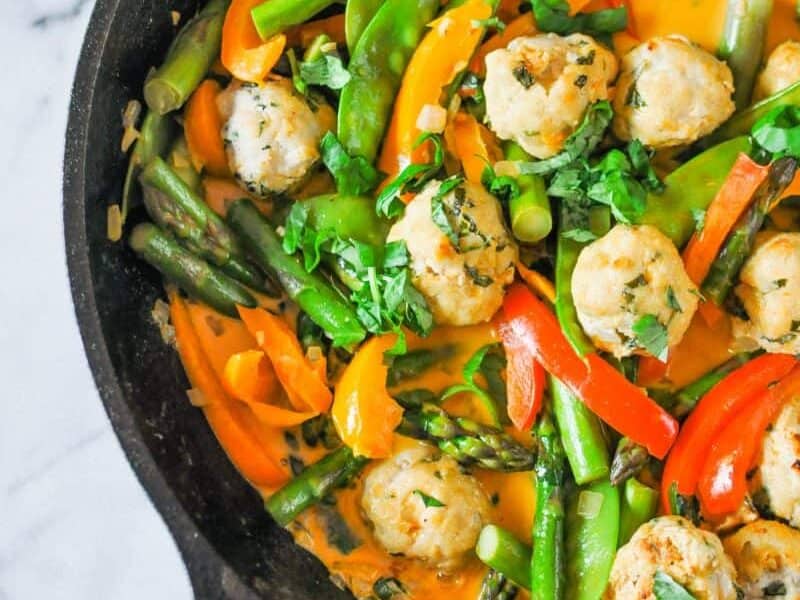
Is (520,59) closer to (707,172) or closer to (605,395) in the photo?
(707,172)

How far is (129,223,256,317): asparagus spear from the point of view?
3.84m

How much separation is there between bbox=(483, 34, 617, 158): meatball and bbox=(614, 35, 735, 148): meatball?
3.9 inches

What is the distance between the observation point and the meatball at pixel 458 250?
3.61 m

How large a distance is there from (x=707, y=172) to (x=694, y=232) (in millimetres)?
198

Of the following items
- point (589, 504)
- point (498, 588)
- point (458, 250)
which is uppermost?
point (458, 250)

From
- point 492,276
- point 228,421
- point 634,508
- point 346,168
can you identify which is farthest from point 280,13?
point 634,508

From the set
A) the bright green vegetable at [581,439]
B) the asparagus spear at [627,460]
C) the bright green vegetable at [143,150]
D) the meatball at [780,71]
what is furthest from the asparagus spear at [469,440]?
the meatball at [780,71]

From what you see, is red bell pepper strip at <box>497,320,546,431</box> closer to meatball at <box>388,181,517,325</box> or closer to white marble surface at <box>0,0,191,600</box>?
meatball at <box>388,181,517,325</box>

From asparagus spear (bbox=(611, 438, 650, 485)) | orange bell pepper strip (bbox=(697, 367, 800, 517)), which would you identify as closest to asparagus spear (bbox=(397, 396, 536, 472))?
asparagus spear (bbox=(611, 438, 650, 485))

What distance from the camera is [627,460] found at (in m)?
3.69

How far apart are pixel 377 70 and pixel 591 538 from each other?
170 cm

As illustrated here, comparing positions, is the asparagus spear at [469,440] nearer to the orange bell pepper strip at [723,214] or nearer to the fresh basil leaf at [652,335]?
the fresh basil leaf at [652,335]

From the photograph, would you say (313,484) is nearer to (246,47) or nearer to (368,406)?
(368,406)

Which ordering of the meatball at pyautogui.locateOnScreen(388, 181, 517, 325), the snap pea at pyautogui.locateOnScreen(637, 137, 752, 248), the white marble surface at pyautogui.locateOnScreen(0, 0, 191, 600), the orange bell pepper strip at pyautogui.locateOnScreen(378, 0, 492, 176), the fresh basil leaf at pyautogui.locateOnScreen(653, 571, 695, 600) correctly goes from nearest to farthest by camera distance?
the fresh basil leaf at pyautogui.locateOnScreen(653, 571, 695, 600), the meatball at pyautogui.locateOnScreen(388, 181, 517, 325), the snap pea at pyautogui.locateOnScreen(637, 137, 752, 248), the orange bell pepper strip at pyautogui.locateOnScreen(378, 0, 492, 176), the white marble surface at pyautogui.locateOnScreen(0, 0, 191, 600)
